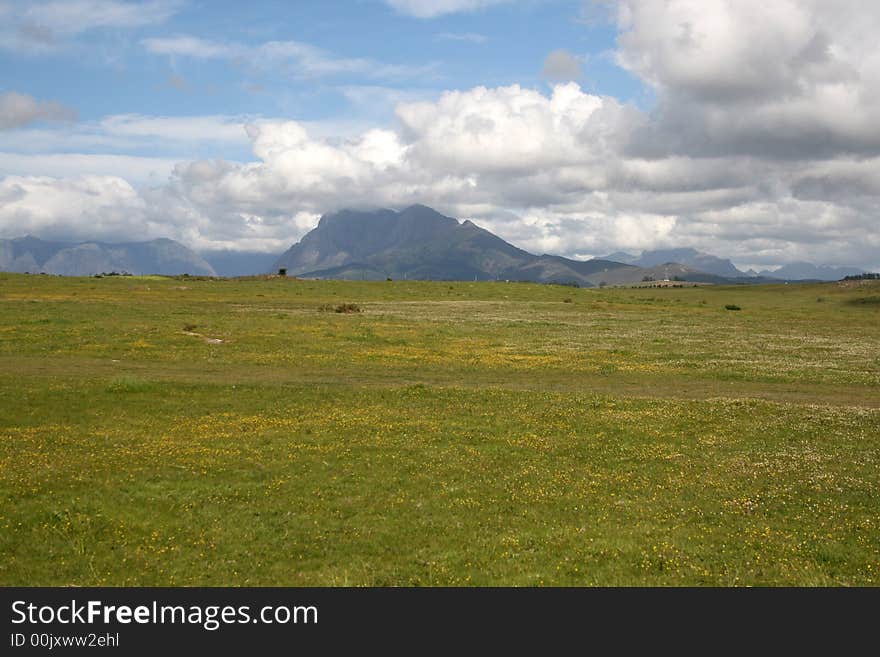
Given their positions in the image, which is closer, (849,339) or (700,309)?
(849,339)

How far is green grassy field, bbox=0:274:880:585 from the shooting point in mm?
15688

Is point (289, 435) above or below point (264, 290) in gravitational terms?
below

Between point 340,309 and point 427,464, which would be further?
point 340,309

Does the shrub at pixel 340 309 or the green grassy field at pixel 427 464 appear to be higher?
the shrub at pixel 340 309

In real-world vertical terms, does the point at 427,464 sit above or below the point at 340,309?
below

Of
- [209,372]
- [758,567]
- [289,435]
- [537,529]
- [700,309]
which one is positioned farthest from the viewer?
[700,309]

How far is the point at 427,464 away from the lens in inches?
922

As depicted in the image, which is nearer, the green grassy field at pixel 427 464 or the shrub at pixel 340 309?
the green grassy field at pixel 427 464

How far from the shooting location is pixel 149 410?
3041 cm

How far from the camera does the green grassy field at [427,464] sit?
51.5 feet
